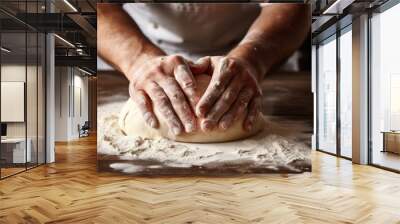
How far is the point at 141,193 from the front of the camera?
4.63m

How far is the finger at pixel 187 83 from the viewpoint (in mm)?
5660

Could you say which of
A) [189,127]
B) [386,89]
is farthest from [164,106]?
[386,89]

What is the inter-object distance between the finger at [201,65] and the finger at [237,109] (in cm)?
68

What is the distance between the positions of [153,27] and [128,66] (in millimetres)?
749

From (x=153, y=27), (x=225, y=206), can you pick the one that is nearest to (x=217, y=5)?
(x=153, y=27)

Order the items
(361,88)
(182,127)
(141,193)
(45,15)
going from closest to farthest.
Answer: (141,193), (182,127), (45,15), (361,88)

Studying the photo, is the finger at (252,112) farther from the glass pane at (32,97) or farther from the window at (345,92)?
the glass pane at (32,97)

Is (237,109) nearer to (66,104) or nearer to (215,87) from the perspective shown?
(215,87)

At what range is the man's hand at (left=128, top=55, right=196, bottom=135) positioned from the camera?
559 centimetres

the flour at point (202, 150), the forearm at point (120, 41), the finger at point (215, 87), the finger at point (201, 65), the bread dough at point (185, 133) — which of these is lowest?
the flour at point (202, 150)

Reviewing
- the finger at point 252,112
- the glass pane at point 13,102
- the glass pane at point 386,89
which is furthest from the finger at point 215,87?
the glass pane at point 13,102

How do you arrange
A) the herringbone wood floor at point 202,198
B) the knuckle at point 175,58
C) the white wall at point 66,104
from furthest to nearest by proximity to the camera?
the white wall at point 66,104
the knuckle at point 175,58
the herringbone wood floor at point 202,198

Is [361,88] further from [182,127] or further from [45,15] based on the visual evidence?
[45,15]

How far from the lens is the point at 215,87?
18.6 ft
